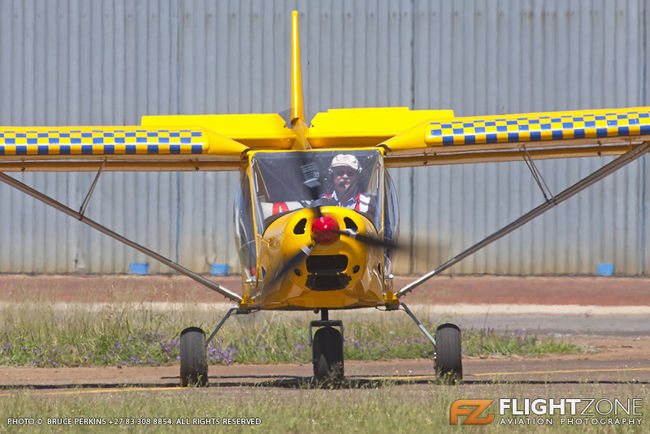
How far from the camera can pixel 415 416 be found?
23.0 ft

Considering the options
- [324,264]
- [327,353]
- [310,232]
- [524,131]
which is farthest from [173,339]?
[524,131]

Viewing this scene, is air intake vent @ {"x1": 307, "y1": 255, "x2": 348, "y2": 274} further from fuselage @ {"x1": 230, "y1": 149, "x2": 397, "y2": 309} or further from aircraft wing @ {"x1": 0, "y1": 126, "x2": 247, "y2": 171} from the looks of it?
aircraft wing @ {"x1": 0, "y1": 126, "x2": 247, "y2": 171}

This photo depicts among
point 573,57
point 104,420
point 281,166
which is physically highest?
point 573,57

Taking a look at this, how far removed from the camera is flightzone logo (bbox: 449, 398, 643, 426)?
22.9 ft

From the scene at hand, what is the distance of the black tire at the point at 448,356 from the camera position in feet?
32.1

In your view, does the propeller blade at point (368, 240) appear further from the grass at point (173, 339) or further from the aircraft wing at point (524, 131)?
the grass at point (173, 339)

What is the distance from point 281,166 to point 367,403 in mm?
2838

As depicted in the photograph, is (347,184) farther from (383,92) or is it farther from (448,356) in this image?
(383,92)

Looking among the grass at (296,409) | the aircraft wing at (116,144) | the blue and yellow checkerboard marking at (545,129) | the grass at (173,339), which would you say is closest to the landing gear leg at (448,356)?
the grass at (296,409)

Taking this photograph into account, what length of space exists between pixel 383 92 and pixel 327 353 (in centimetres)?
1241

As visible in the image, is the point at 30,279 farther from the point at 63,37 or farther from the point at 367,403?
the point at 367,403

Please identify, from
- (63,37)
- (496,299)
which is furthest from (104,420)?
(63,37)

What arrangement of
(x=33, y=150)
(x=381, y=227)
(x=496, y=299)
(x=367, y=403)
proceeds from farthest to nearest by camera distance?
(x=496, y=299), (x=33, y=150), (x=381, y=227), (x=367, y=403)

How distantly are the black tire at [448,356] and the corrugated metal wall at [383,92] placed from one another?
1098 centimetres
